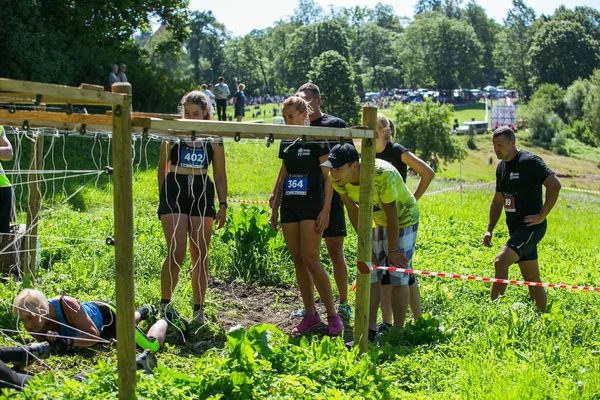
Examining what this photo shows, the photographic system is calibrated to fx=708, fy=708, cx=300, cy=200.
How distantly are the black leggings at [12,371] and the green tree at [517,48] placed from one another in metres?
113

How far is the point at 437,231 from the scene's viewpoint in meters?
11.4

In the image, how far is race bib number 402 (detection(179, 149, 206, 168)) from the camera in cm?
571

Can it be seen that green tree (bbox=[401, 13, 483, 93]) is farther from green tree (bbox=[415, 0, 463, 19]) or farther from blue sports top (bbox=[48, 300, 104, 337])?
blue sports top (bbox=[48, 300, 104, 337])

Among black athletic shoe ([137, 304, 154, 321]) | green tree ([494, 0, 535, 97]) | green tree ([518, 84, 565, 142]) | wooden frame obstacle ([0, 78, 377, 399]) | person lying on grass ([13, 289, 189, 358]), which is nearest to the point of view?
wooden frame obstacle ([0, 78, 377, 399])

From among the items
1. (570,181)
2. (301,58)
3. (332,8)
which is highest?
(332,8)

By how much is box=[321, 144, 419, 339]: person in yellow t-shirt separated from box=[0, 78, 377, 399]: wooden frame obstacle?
234mm

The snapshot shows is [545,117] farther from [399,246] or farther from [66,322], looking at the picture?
[66,322]

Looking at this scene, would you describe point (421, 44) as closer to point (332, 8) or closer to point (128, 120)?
point (332, 8)

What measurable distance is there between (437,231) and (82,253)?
5886 mm

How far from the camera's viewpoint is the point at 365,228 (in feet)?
16.9

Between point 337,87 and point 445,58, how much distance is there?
65.3 m

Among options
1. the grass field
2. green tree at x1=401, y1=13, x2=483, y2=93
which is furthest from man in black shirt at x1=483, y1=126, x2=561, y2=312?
green tree at x1=401, y1=13, x2=483, y2=93

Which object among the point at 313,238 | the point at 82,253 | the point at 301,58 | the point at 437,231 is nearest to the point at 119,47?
the point at 437,231

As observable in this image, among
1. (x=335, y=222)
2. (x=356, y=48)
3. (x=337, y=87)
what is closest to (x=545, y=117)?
(x=337, y=87)
